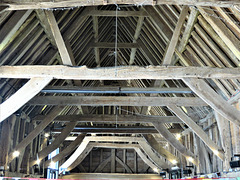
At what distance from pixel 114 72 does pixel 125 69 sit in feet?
0.69

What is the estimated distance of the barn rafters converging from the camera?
465 centimetres

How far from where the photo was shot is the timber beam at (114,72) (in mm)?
4699

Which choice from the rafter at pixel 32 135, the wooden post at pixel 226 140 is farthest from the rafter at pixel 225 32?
the rafter at pixel 32 135

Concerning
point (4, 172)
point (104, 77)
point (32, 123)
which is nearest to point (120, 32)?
point (32, 123)

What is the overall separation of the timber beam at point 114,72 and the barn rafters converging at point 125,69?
0.06ft

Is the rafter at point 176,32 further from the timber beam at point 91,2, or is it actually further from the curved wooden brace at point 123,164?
the curved wooden brace at point 123,164

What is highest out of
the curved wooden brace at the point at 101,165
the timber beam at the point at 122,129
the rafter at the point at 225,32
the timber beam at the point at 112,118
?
the rafter at the point at 225,32

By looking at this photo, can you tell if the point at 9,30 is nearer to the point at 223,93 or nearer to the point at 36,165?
the point at 223,93

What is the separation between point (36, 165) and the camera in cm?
886

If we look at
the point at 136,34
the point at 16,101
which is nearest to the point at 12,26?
the point at 16,101

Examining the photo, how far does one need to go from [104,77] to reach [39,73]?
1.16 metres

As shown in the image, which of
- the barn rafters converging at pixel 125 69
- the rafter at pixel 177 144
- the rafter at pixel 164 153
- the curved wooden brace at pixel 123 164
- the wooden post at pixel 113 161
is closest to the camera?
the barn rafters converging at pixel 125 69

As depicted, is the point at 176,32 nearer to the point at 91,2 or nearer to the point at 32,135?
the point at 91,2

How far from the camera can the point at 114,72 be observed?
479cm
